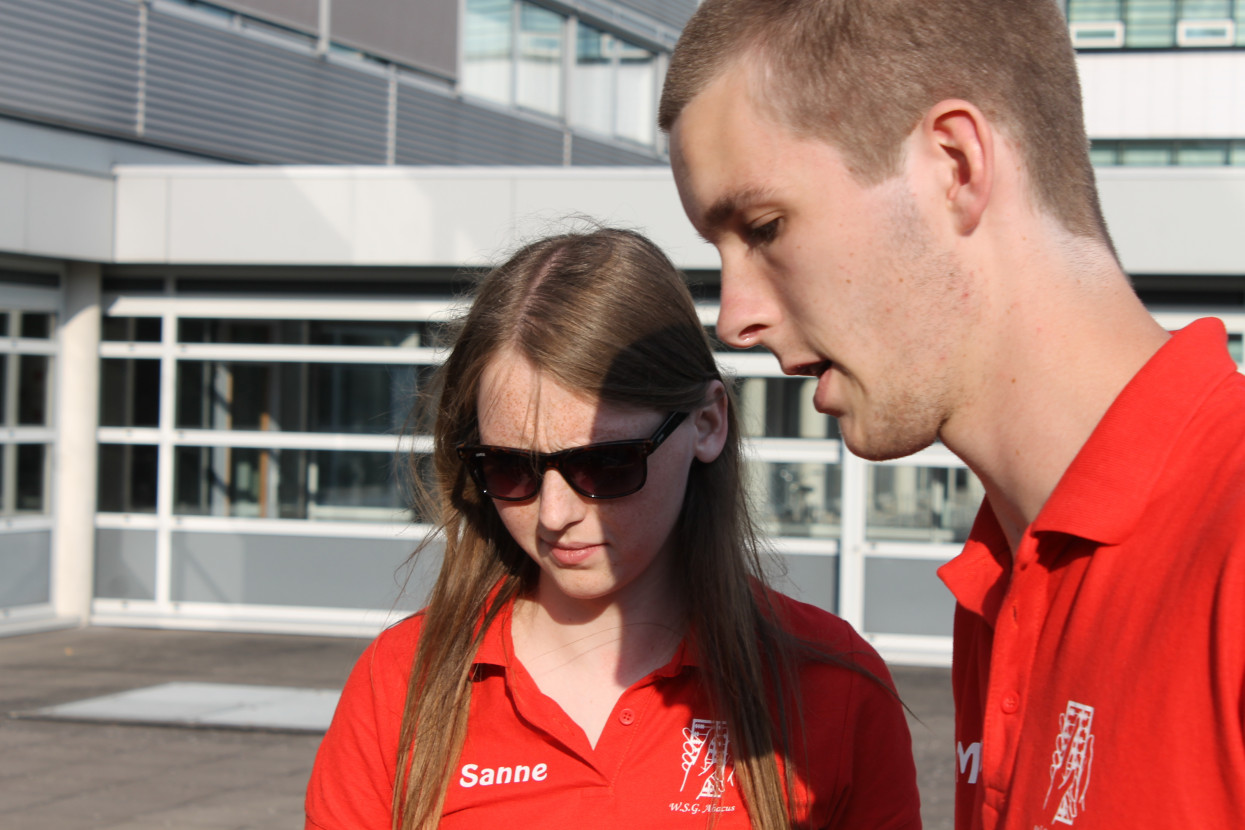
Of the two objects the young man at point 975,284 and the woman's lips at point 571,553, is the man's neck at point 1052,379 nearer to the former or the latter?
the young man at point 975,284

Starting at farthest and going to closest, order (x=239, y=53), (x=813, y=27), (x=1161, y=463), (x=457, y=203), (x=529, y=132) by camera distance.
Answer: (x=529, y=132) → (x=239, y=53) → (x=457, y=203) → (x=813, y=27) → (x=1161, y=463)

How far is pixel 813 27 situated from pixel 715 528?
1.18 m

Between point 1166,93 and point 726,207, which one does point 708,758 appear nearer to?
point 726,207

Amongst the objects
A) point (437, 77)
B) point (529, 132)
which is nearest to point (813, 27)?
point (437, 77)

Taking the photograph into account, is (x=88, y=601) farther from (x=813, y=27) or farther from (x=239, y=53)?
(x=813, y=27)

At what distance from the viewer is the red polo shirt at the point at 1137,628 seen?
88cm

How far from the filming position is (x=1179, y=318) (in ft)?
31.0

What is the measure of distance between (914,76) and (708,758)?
1.18 meters

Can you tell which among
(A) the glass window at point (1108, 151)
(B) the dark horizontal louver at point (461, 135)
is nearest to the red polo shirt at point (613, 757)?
(B) the dark horizontal louver at point (461, 135)

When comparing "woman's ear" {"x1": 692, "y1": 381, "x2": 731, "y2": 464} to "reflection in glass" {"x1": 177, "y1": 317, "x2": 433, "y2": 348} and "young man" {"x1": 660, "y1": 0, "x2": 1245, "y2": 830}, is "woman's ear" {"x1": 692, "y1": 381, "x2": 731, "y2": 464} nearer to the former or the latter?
"young man" {"x1": 660, "y1": 0, "x2": 1245, "y2": 830}

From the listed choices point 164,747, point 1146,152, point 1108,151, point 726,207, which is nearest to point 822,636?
point 726,207

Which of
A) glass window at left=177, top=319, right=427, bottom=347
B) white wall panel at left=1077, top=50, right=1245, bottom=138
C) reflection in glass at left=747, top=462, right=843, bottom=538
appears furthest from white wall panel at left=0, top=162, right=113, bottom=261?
white wall panel at left=1077, top=50, right=1245, bottom=138

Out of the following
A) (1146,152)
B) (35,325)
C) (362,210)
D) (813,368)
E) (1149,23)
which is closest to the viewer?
(813,368)

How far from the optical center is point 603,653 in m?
2.09
